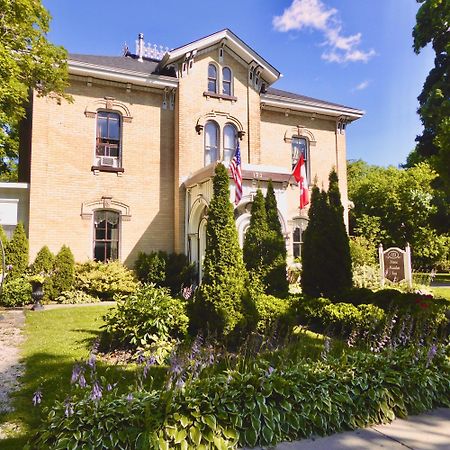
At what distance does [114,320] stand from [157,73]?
12.7 metres

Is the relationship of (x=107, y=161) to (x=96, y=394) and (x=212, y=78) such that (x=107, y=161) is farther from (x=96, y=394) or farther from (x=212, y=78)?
(x=96, y=394)

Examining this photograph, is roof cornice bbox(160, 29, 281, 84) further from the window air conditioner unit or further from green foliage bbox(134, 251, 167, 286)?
green foliage bbox(134, 251, 167, 286)

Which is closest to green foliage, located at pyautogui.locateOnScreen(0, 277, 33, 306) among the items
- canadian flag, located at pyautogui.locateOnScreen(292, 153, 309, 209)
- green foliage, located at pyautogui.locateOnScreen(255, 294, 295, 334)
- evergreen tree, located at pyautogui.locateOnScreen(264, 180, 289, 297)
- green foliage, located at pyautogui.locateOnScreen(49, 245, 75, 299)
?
green foliage, located at pyautogui.locateOnScreen(49, 245, 75, 299)

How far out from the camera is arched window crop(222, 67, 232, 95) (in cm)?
1680

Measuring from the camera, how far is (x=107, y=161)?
15.0 metres

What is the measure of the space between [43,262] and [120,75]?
25.3ft

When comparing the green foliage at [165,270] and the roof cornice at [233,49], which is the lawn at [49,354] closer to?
the green foliage at [165,270]

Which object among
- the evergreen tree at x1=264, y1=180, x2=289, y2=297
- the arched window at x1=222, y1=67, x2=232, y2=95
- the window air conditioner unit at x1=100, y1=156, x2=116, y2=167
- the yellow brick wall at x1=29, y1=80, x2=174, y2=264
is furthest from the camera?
the arched window at x1=222, y1=67, x2=232, y2=95

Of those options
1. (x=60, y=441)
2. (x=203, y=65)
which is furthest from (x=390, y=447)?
(x=203, y=65)

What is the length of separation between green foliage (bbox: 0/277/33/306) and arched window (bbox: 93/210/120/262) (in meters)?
2.81

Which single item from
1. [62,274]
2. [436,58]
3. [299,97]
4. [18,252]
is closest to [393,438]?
[62,274]

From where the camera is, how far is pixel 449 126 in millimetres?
7832

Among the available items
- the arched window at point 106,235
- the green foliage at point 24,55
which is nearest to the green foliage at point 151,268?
the arched window at point 106,235

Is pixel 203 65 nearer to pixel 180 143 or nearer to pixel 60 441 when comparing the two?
pixel 180 143
